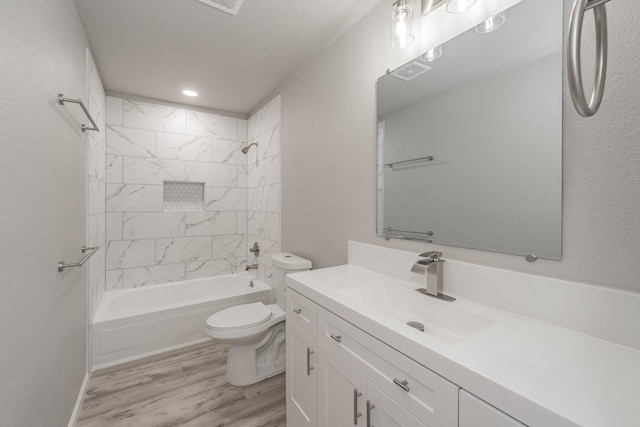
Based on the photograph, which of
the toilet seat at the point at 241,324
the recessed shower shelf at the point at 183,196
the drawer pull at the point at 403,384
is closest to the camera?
the drawer pull at the point at 403,384

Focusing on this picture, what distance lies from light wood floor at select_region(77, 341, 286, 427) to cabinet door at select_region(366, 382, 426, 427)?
1.01 m

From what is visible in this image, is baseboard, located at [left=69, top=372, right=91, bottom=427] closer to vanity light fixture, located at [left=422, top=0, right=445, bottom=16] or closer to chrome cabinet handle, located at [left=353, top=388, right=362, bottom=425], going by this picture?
chrome cabinet handle, located at [left=353, top=388, right=362, bottom=425]

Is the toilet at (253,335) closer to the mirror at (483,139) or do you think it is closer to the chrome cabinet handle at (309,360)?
the chrome cabinet handle at (309,360)

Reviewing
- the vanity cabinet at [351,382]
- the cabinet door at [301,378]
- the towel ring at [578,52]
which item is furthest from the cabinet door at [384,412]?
the towel ring at [578,52]

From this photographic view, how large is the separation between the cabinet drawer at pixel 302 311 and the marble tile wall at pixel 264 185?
4.31 feet

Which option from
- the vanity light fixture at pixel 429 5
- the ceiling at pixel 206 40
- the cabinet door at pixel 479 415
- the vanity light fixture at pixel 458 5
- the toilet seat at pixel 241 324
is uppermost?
the ceiling at pixel 206 40

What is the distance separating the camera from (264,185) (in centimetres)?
312

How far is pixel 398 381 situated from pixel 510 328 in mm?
402

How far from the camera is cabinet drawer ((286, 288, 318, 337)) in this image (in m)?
1.27

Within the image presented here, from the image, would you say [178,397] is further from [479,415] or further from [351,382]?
[479,415]

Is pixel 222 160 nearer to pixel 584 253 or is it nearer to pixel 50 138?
pixel 50 138

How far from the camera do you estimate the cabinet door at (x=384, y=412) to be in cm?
80

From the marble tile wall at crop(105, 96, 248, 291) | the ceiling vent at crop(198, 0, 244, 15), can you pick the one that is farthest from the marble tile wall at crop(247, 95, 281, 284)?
the ceiling vent at crop(198, 0, 244, 15)

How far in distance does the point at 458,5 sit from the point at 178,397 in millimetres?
2795
